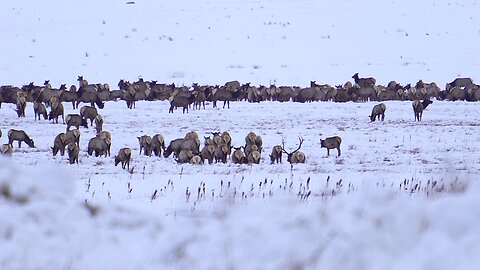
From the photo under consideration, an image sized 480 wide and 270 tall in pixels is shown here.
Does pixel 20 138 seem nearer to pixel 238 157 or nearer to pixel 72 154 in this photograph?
pixel 72 154

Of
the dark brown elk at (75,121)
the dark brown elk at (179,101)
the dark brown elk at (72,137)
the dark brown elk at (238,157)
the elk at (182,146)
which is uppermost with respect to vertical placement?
the dark brown elk at (179,101)

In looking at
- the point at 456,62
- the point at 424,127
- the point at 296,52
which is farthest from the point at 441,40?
the point at 424,127

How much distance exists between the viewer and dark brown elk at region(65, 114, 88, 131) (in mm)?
21531

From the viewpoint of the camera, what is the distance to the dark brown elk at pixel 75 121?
21.5 meters

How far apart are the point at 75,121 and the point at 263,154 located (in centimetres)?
681

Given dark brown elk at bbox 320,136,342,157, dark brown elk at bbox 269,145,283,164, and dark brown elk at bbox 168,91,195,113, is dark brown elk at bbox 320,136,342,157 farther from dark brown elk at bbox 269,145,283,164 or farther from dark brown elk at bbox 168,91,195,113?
dark brown elk at bbox 168,91,195,113

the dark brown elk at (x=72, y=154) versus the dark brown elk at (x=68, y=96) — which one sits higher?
the dark brown elk at (x=68, y=96)

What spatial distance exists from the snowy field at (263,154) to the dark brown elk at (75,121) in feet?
1.15

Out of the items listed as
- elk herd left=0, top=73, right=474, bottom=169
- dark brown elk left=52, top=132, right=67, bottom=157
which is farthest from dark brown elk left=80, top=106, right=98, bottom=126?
dark brown elk left=52, top=132, right=67, bottom=157

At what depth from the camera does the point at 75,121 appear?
21.7 m

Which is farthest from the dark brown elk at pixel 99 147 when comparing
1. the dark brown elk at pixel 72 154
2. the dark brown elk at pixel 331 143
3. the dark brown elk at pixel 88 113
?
the dark brown elk at pixel 88 113

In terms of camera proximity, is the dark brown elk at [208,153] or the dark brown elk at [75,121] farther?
the dark brown elk at [75,121]

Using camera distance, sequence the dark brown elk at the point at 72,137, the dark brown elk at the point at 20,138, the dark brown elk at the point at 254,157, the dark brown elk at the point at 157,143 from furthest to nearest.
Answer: the dark brown elk at the point at 20,138 → the dark brown elk at the point at 157,143 → the dark brown elk at the point at 72,137 → the dark brown elk at the point at 254,157

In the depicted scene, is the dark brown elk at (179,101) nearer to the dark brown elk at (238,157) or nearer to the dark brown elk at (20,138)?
the dark brown elk at (20,138)
